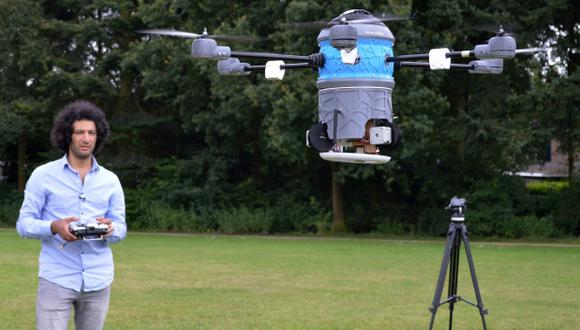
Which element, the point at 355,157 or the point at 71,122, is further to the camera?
the point at 355,157

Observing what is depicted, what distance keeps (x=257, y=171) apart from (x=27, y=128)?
9804 mm

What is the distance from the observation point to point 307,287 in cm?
1764

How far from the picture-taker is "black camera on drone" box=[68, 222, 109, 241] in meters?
6.25

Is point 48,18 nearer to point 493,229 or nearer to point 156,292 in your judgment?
point 493,229

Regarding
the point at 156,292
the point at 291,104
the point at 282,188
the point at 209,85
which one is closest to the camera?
the point at 156,292

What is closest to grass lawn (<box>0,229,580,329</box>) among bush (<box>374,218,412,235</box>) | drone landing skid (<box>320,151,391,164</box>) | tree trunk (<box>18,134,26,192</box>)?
drone landing skid (<box>320,151,391,164</box>)

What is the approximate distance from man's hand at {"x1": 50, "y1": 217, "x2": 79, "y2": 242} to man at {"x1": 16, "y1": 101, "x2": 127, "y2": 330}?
0.06 m

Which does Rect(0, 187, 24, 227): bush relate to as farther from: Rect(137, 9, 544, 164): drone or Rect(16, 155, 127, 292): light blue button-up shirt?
Rect(16, 155, 127, 292): light blue button-up shirt

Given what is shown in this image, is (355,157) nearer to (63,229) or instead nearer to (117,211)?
(117,211)

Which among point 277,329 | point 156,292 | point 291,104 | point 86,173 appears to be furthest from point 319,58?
point 291,104

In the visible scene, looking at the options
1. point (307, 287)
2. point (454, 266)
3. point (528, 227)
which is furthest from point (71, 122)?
point (528, 227)

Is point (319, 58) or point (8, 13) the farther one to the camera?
point (8, 13)

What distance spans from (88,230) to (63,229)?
15 centimetres

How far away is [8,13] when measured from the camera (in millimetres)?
40500
